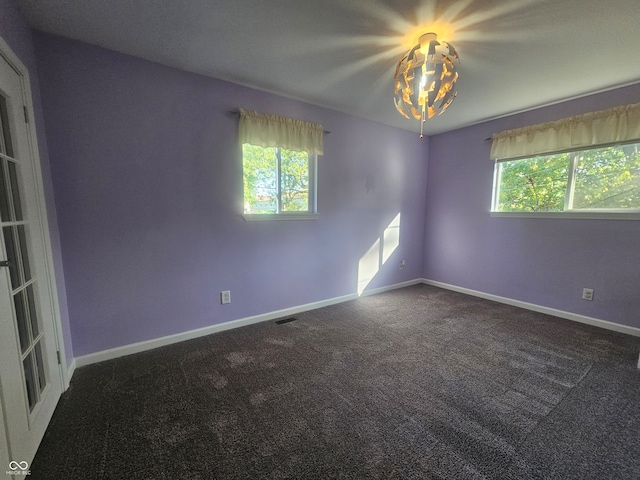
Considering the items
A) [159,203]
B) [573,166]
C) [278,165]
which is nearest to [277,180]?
[278,165]

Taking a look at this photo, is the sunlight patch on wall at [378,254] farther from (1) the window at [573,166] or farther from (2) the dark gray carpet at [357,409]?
(1) the window at [573,166]

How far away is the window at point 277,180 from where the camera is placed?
269 centimetres

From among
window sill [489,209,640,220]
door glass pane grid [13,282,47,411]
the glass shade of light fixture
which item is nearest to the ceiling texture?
the glass shade of light fixture

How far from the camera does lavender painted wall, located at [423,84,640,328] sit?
2617 millimetres

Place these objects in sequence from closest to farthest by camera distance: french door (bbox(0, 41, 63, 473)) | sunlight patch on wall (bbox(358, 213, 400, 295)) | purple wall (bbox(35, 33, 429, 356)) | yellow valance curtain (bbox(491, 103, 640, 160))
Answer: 1. french door (bbox(0, 41, 63, 473))
2. purple wall (bbox(35, 33, 429, 356))
3. yellow valance curtain (bbox(491, 103, 640, 160))
4. sunlight patch on wall (bbox(358, 213, 400, 295))

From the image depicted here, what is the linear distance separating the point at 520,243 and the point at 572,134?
4.24 feet

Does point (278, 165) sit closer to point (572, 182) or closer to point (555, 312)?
point (572, 182)

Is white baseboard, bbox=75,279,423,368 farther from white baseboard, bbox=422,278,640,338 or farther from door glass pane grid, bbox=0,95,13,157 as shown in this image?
white baseboard, bbox=422,278,640,338

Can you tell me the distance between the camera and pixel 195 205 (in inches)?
93.8

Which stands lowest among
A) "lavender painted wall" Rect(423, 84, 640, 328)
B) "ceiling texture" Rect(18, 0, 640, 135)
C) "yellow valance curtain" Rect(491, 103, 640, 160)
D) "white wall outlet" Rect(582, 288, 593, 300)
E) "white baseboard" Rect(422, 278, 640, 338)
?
"white baseboard" Rect(422, 278, 640, 338)

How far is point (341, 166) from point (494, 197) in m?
2.16

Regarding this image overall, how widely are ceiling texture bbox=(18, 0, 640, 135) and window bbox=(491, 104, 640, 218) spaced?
417 mm

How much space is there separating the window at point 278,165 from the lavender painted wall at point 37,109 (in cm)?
137

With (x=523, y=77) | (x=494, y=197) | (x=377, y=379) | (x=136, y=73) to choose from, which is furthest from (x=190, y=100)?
(x=494, y=197)
